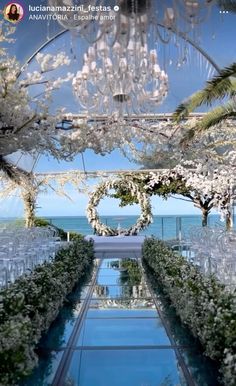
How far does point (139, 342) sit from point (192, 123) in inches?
277

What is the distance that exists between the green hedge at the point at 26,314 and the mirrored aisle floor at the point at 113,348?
24 centimetres

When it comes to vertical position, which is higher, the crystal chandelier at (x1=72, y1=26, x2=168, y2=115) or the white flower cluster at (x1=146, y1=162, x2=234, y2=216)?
the crystal chandelier at (x1=72, y1=26, x2=168, y2=115)

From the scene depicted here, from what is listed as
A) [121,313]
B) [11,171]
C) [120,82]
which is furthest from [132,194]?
[121,313]

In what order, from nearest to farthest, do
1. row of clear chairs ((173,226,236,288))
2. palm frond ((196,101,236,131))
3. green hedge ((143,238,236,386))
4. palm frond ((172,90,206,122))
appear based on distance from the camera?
green hedge ((143,238,236,386)), row of clear chairs ((173,226,236,288)), palm frond ((172,90,206,122)), palm frond ((196,101,236,131))

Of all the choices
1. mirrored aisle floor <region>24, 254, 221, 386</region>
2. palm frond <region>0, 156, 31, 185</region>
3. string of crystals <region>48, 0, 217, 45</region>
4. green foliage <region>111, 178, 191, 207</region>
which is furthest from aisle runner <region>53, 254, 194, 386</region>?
green foliage <region>111, 178, 191, 207</region>

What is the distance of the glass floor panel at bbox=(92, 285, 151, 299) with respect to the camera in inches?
313

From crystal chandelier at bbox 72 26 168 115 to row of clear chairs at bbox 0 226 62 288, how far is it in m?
2.62

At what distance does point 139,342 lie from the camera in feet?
17.7

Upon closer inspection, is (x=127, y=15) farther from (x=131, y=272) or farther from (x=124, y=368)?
(x=131, y=272)

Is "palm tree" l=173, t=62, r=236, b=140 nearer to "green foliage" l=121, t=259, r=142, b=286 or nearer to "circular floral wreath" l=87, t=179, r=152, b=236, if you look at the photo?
"green foliage" l=121, t=259, r=142, b=286

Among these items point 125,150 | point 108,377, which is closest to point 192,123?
point 125,150

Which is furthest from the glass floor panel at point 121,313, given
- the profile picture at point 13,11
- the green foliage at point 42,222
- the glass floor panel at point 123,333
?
the green foliage at point 42,222

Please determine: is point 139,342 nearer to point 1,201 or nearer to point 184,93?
point 184,93

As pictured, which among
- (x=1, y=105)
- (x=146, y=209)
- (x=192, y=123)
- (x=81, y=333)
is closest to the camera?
(x=81, y=333)
